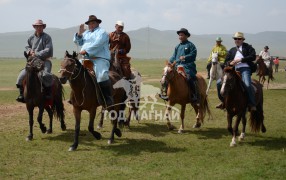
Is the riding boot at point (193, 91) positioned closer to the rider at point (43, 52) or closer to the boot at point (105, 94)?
the boot at point (105, 94)

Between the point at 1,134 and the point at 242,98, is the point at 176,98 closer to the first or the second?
the point at 242,98

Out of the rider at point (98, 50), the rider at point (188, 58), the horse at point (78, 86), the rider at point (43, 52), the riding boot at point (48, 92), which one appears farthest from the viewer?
the rider at point (188, 58)

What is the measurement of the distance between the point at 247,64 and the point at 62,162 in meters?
5.20

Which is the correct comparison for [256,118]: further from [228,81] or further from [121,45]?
A: [121,45]

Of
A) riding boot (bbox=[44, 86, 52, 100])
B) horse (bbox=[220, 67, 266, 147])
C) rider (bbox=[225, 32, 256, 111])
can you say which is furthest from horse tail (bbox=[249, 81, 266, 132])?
riding boot (bbox=[44, 86, 52, 100])

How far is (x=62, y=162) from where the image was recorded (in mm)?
7559

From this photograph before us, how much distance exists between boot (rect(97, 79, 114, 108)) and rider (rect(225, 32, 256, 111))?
3.14m

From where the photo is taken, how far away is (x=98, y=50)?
873 cm

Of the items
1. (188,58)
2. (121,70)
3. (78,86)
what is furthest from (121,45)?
(78,86)

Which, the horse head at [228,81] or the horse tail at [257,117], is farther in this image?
the horse tail at [257,117]

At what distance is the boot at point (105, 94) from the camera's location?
880 cm

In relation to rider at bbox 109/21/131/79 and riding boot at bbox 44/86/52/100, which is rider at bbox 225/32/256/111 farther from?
riding boot at bbox 44/86/52/100

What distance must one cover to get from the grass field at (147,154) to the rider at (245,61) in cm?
122

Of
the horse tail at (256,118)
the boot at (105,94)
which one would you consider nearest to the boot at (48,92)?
the boot at (105,94)
